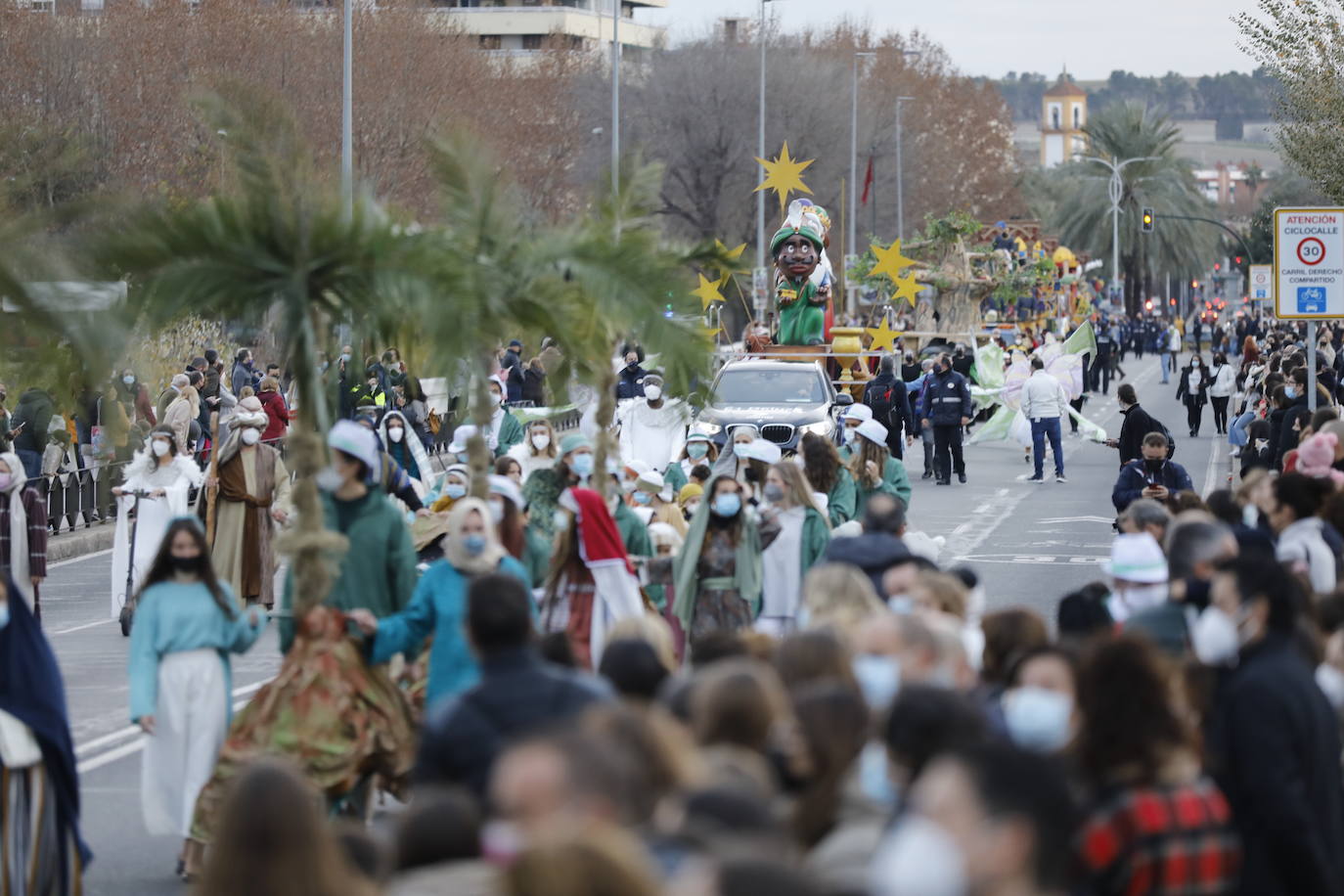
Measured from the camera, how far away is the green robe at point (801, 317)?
36344 mm

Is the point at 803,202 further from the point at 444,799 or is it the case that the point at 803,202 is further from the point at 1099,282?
the point at 1099,282

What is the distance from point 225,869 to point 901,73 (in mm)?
93869

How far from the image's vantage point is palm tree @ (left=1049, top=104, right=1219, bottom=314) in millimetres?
95688

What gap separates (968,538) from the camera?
906 inches

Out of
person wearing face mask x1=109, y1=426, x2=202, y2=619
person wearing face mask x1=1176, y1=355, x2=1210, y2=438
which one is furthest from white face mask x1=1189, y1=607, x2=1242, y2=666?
person wearing face mask x1=1176, y1=355, x2=1210, y2=438

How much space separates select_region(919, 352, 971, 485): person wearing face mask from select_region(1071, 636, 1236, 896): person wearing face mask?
22.9 meters

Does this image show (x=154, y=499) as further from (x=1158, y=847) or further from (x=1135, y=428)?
(x=1158, y=847)

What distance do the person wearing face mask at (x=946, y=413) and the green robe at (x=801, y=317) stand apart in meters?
6.43

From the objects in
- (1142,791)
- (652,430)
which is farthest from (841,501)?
A: (652,430)

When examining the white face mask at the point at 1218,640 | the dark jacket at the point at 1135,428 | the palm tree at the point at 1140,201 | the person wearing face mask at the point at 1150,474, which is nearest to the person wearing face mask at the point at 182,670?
the white face mask at the point at 1218,640

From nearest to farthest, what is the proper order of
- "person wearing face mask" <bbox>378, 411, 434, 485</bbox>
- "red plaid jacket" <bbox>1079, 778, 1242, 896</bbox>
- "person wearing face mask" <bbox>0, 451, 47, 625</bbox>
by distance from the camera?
"red plaid jacket" <bbox>1079, 778, 1242, 896</bbox> → "person wearing face mask" <bbox>0, 451, 47, 625</bbox> → "person wearing face mask" <bbox>378, 411, 434, 485</bbox>

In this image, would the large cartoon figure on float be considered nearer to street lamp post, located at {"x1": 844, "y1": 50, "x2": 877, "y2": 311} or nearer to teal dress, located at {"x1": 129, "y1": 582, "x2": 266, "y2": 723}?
teal dress, located at {"x1": 129, "y1": 582, "x2": 266, "y2": 723}

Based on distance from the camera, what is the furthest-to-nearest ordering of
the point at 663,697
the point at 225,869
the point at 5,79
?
the point at 5,79
the point at 663,697
the point at 225,869

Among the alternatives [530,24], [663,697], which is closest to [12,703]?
[663,697]
